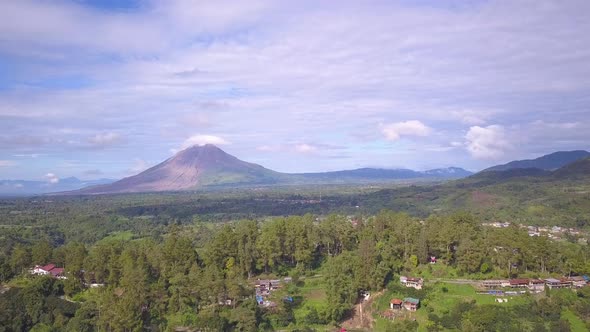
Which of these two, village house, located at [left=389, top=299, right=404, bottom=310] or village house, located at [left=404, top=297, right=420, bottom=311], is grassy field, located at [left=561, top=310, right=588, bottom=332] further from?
village house, located at [left=389, top=299, right=404, bottom=310]

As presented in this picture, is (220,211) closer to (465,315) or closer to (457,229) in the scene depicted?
(457,229)

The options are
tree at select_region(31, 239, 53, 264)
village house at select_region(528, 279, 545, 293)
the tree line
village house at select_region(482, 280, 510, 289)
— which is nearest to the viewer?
the tree line

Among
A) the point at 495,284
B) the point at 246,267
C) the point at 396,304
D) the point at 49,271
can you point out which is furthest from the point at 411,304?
the point at 49,271

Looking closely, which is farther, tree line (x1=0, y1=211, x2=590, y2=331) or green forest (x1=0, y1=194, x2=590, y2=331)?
tree line (x1=0, y1=211, x2=590, y2=331)

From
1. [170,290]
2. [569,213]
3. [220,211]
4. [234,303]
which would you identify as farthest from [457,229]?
[220,211]

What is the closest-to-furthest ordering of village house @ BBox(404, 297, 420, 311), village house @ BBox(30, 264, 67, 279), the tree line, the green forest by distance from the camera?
the green forest, the tree line, village house @ BBox(404, 297, 420, 311), village house @ BBox(30, 264, 67, 279)

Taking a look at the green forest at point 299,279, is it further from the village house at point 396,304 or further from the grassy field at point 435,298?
the village house at point 396,304

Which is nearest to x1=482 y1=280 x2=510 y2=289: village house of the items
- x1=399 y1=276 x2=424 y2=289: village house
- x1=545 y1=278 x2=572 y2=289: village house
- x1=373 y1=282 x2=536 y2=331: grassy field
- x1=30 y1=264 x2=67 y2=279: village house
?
x1=373 y1=282 x2=536 y2=331: grassy field
